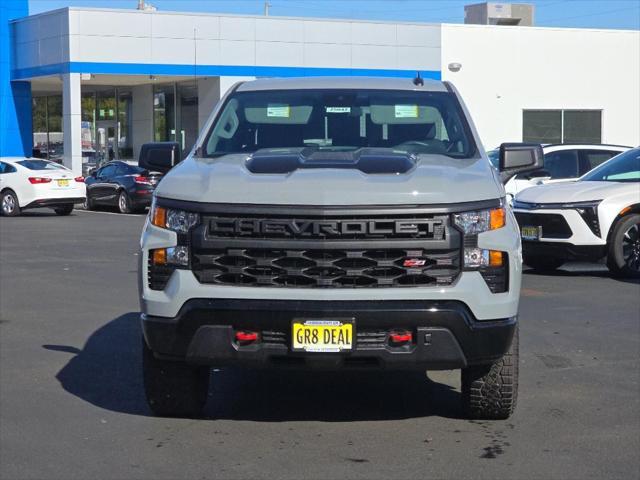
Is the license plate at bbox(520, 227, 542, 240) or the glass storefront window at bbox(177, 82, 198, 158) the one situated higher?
the glass storefront window at bbox(177, 82, 198, 158)

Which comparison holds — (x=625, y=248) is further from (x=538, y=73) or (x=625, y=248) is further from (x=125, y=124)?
(x=125, y=124)

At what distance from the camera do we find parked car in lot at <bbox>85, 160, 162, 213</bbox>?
96.8 ft

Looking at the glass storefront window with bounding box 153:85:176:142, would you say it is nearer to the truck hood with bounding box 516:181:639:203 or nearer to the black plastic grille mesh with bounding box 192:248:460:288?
the truck hood with bounding box 516:181:639:203

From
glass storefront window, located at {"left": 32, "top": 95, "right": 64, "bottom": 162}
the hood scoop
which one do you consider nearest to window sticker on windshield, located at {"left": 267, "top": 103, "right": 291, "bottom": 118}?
the hood scoop

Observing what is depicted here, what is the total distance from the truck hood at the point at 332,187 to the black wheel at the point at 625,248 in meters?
7.72

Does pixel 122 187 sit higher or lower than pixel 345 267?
lower

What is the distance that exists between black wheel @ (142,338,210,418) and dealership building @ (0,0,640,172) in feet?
103

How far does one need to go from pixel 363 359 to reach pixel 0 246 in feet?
47.4

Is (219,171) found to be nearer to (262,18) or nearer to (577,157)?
(577,157)

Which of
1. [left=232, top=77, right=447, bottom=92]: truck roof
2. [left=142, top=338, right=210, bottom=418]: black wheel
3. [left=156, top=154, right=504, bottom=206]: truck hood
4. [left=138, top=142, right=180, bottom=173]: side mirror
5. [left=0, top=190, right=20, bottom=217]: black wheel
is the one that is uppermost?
[left=232, top=77, right=447, bottom=92]: truck roof

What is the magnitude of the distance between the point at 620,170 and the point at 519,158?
Result: 24.5 ft

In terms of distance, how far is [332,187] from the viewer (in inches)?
231

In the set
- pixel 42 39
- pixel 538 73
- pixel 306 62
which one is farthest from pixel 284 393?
pixel 538 73

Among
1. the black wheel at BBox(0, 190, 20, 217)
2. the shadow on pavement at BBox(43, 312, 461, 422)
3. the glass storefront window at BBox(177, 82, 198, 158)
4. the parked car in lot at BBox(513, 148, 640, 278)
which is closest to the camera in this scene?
the shadow on pavement at BBox(43, 312, 461, 422)
